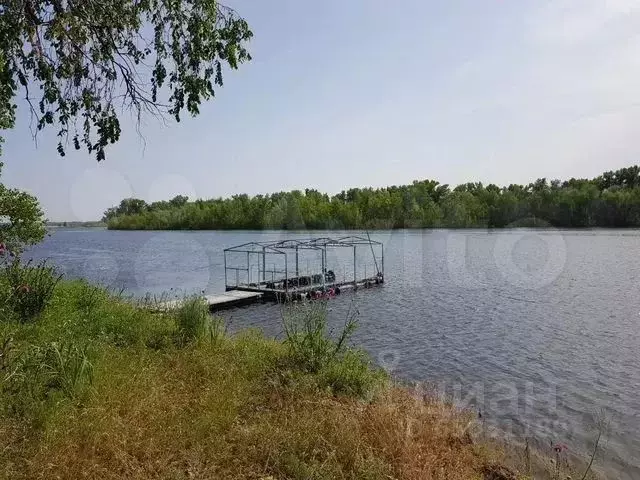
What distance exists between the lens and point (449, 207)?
99.2 metres

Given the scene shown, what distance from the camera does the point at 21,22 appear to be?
17.7 feet

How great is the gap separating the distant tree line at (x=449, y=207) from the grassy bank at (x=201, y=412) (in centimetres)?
9275

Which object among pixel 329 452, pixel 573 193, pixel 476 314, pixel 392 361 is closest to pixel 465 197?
pixel 573 193

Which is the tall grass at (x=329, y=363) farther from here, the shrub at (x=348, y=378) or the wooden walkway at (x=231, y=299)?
the wooden walkway at (x=231, y=299)

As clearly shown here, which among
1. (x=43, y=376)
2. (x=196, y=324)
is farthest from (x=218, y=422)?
(x=196, y=324)

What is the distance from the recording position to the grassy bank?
4.24 meters

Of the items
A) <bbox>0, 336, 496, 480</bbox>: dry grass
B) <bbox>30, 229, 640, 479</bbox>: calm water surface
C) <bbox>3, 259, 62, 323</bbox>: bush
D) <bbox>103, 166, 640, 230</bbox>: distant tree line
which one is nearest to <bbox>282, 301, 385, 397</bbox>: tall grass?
<bbox>0, 336, 496, 480</bbox>: dry grass

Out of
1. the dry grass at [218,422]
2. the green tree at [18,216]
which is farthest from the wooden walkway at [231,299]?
the dry grass at [218,422]

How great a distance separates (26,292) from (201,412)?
4530 millimetres

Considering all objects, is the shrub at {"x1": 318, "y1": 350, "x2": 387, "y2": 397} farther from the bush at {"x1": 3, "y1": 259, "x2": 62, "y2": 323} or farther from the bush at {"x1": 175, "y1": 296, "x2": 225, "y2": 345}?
the bush at {"x1": 3, "y1": 259, "x2": 62, "y2": 323}

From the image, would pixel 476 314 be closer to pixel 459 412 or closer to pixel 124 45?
pixel 459 412

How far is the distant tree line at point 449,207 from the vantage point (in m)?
87.9

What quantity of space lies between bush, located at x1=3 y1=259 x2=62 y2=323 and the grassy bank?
1.4 inches

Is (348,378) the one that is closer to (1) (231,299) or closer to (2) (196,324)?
(2) (196,324)
